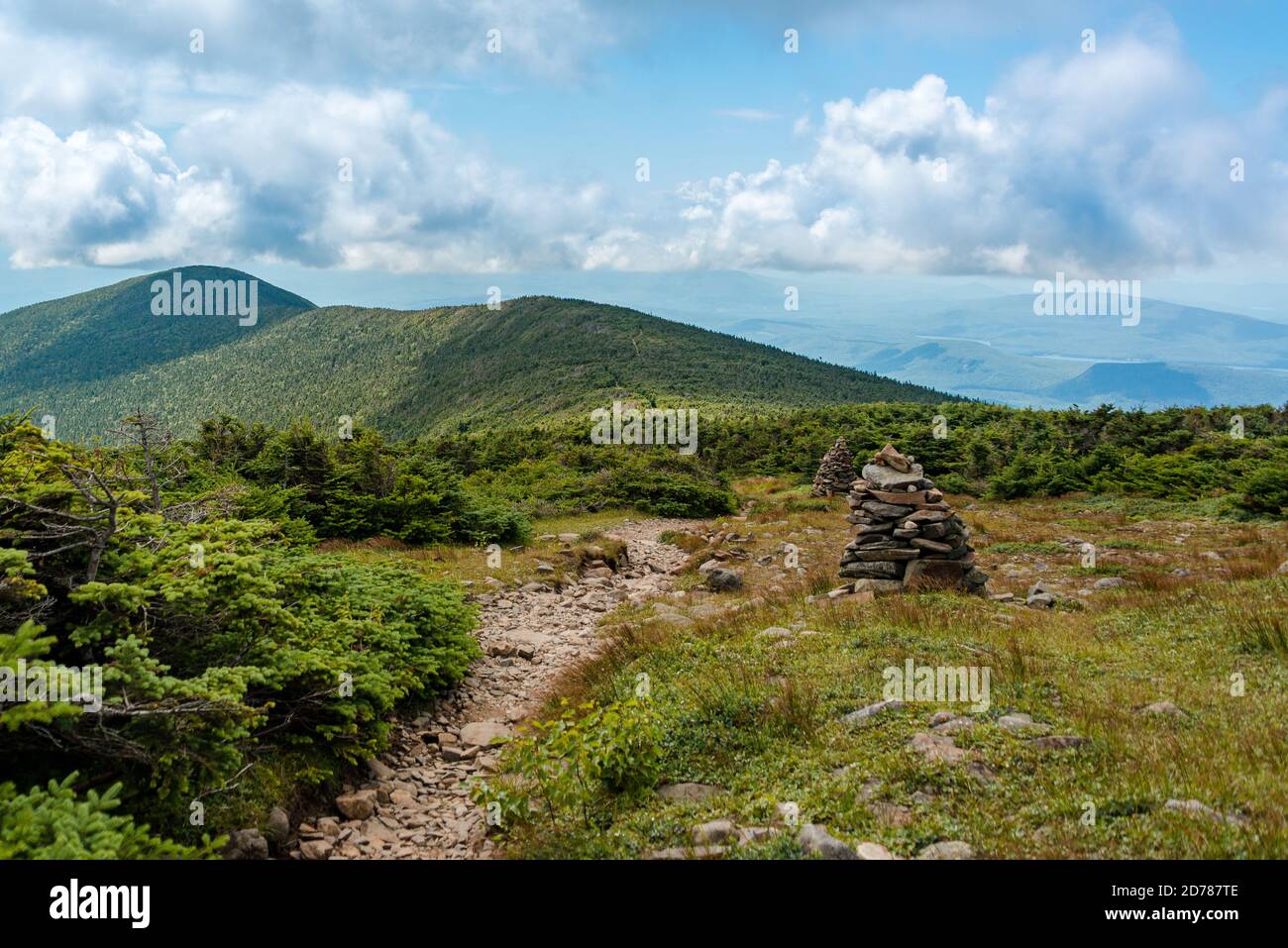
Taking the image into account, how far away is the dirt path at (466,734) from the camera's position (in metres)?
5.71

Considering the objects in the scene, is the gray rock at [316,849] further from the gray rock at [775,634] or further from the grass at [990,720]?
the gray rock at [775,634]

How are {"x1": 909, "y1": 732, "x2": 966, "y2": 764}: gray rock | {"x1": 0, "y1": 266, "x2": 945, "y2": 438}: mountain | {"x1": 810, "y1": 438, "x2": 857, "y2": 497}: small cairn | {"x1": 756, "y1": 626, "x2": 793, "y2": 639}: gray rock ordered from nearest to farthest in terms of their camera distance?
{"x1": 909, "y1": 732, "x2": 966, "y2": 764}: gray rock < {"x1": 756, "y1": 626, "x2": 793, "y2": 639}: gray rock < {"x1": 810, "y1": 438, "x2": 857, "y2": 497}: small cairn < {"x1": 0, "y1": 266, "x2": 945, "y2": 438}: mountain

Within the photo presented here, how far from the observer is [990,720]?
5.89 m

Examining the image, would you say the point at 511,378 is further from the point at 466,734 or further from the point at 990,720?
the point at 990,720

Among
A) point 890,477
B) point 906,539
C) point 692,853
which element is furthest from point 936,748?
point 890,477

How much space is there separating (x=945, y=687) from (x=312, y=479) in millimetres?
15892

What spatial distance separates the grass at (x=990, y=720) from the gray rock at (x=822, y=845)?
12 centimetres

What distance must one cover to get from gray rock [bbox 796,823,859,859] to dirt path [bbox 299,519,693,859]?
2.65 metres

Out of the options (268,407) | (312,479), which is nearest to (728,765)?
(312,479)

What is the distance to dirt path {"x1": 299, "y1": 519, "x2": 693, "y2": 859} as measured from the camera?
5711 mm

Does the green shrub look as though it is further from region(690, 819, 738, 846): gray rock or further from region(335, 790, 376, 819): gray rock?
region(335, 790, 376, 819): gray rock

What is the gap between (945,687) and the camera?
6887mm

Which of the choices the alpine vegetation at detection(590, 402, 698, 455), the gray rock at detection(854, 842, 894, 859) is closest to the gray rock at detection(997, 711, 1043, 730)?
the gray rock at detection(854, 842, 894, 859)

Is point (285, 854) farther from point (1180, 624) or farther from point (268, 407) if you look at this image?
point (268, 407)
